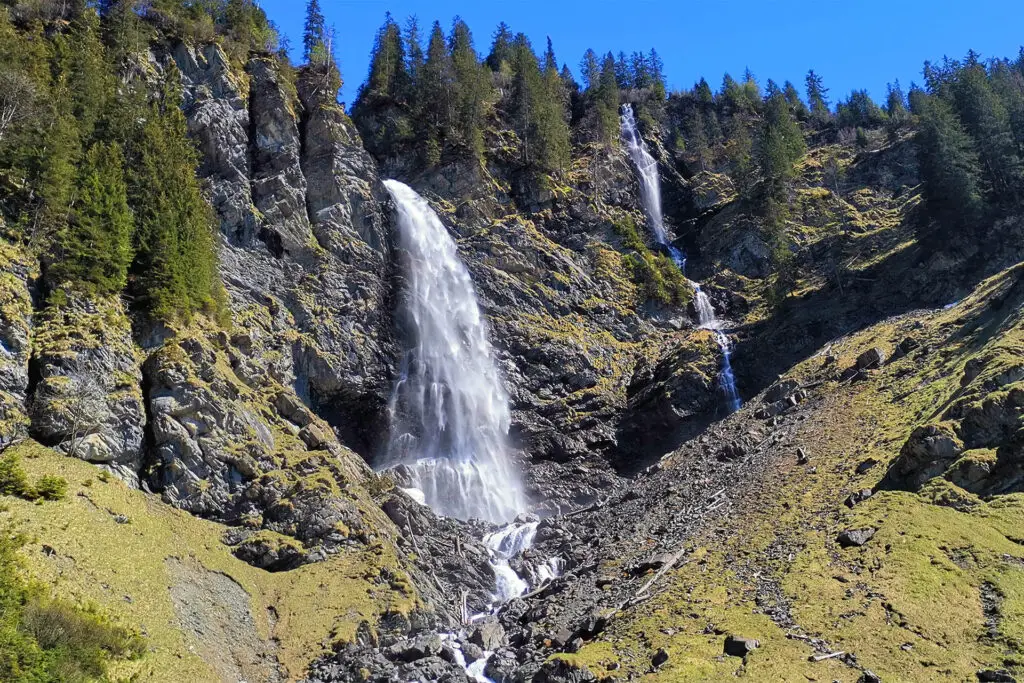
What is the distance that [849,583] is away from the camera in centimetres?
2358

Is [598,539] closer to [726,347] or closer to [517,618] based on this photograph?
[517,618]

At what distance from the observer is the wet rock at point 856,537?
2527 cm

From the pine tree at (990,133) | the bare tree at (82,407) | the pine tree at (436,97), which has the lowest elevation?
the bare tree at (82,407)

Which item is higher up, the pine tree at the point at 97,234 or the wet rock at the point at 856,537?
the pine tree at the point at 97,234

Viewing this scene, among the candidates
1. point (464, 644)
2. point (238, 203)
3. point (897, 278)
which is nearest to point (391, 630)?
point (464, 644)

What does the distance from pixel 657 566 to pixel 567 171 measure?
4855cm

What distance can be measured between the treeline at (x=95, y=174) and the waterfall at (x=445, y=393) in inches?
562

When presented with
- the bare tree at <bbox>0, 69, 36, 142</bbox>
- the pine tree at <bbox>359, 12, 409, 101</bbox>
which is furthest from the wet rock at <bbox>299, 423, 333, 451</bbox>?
the pine tree at <bbox>359, 12, 409, 101</bbox>

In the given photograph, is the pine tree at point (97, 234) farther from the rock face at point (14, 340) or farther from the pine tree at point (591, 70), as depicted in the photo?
the pine tree at point (591, 70)

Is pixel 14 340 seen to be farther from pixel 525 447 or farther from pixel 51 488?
pixel 525 447

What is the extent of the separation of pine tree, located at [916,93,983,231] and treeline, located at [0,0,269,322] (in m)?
51.5

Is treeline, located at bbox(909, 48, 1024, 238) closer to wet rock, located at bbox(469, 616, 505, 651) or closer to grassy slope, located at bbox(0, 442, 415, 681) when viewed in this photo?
wet rock, located at bbox(469, 616, 505, 651)

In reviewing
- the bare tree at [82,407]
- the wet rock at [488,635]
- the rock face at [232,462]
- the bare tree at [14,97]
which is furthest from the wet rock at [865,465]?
the bare tree at [14,97]

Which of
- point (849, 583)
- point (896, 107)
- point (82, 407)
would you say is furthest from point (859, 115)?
point (82, 407)
